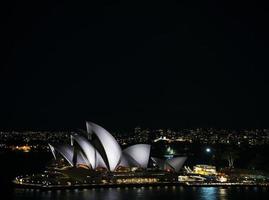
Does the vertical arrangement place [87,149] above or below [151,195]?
above

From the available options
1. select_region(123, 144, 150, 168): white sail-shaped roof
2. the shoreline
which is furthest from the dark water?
select_region(123, 144, 150, 168): white sail-shaped roof

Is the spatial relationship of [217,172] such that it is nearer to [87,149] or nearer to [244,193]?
[244,193]

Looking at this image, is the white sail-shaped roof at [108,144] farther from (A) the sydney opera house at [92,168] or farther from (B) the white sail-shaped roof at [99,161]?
(B) the white sail-shaped roof at [99,161]

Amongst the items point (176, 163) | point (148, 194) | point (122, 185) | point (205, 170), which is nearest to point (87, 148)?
point (122, 185)

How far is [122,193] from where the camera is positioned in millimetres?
52688

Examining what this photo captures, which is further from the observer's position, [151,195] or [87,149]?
[87,149]

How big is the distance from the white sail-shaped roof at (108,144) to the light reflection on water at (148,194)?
4.69 metres

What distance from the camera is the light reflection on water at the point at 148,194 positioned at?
4953cm

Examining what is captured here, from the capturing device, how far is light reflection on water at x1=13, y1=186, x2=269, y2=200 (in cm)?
4953

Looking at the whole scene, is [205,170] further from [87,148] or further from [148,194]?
[148,194]

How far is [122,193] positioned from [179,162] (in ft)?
53.1

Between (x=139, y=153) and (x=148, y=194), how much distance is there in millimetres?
12765

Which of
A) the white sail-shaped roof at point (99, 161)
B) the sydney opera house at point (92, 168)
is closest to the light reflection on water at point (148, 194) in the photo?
the sydney opera house at point (92, 168)

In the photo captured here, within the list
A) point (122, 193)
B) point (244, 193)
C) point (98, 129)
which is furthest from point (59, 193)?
point (244, 193)
